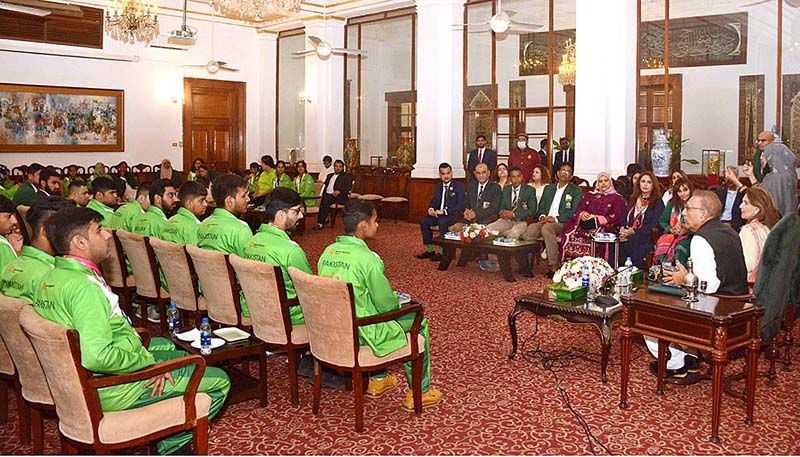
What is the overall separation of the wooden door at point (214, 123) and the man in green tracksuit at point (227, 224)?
1225 centimetres

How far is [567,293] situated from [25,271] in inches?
137

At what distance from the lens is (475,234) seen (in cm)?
895

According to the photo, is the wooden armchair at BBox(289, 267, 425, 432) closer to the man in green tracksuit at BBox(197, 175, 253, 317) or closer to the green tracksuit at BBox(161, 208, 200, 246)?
the man in green tracksuit at BBox(197, 175, 253, 317)

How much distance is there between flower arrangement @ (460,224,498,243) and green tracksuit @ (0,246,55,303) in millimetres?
5785

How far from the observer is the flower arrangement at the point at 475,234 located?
894 cm

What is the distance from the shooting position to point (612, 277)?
222 inches

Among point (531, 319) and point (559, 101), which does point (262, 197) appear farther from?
point (531, 319)

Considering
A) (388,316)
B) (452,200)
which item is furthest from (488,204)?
(388,316)

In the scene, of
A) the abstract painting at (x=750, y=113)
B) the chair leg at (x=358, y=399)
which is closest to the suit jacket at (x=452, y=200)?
the abstract painting at (x=750, y=113)

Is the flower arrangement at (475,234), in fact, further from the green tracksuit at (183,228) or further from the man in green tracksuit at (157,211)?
the green tracksuit at (183,228)

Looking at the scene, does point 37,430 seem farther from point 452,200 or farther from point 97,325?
point 452,200

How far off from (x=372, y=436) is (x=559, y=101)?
982cm

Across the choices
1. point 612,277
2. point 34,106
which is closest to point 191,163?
point 34,106

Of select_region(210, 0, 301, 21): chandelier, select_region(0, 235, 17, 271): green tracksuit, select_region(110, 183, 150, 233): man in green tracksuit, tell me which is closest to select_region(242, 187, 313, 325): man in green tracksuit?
select_region(0, 235, 17, 271): green tracksuit
